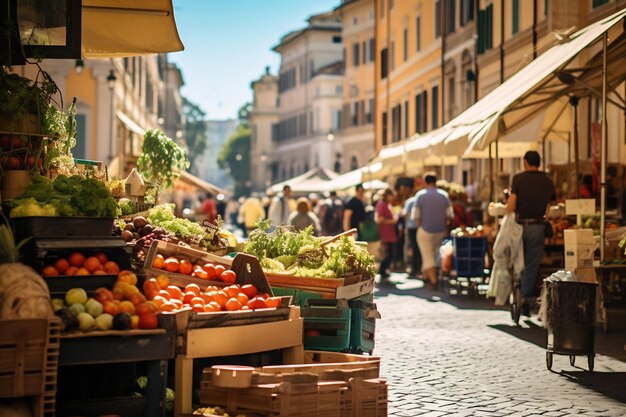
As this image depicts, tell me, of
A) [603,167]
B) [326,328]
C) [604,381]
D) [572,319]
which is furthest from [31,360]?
[603,167]

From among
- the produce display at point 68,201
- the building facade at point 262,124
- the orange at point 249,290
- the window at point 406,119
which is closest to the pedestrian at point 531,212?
the orange at point 249,290

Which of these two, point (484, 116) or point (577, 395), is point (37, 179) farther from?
point (484, 116)

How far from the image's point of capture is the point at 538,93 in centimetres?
1784

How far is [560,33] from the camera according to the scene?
17.1 metres

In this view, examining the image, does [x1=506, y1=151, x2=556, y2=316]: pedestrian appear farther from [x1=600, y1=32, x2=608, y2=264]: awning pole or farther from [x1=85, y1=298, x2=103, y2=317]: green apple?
[x1=85, y1=298, x2=103, y2=317]: green apple

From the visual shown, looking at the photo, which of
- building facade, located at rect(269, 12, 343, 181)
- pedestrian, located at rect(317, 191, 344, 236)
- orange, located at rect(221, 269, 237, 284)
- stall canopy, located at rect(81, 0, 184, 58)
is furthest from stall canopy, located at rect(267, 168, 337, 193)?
building facade, located at rect(269, 12, 343, 181)

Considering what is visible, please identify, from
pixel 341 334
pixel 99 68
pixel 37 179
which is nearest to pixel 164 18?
pixel 37 179

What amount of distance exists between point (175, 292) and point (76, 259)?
32.1 inches

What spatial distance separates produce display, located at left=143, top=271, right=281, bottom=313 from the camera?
8.25m

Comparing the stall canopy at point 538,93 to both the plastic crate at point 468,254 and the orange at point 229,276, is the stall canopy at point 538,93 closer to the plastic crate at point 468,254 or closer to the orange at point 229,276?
the plastic crate at point 468,254

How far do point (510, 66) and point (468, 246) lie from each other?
1275 centimetres

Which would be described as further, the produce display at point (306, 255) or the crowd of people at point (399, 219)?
the crowd of people at point (399, 219)

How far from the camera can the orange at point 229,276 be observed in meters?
9.35

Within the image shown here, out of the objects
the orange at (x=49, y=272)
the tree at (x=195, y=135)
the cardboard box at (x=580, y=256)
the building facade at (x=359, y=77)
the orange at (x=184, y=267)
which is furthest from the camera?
the tree at (x=195, y=135)
